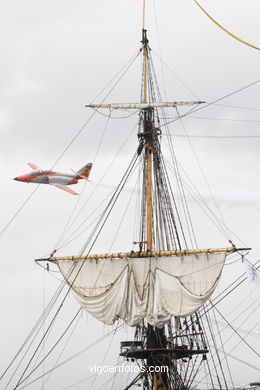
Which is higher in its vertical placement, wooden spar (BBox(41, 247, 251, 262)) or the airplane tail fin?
the airplane tail fin

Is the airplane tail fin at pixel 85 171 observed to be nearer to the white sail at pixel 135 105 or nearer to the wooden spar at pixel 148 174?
the wooden spar at pixel 148 174

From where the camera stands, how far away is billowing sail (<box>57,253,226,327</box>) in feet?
151

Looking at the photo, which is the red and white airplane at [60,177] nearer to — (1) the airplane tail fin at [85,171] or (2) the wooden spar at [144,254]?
(1) the airplane tail fin at [85,171]

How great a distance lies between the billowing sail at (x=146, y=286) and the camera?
1817 inches

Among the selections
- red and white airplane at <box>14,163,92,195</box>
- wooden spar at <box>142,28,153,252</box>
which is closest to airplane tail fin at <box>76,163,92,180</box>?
red and white airplane at <box>14,163,92,195</box>

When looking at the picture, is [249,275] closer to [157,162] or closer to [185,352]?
[185,352]

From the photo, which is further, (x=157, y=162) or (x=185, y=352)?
(x=157, y=162)

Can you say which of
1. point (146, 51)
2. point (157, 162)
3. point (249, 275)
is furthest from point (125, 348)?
point (146, 51)

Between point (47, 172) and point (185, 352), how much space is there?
40.5ft

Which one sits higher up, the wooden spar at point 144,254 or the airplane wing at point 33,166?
the airplane wing at point 33,166

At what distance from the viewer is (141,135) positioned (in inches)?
1975

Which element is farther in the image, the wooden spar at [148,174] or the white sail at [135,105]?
the white sail at [135,105]

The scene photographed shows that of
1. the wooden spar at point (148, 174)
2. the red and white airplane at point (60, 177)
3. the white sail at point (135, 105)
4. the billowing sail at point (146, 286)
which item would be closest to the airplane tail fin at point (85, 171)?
the red and white airplane at point (60, 177)

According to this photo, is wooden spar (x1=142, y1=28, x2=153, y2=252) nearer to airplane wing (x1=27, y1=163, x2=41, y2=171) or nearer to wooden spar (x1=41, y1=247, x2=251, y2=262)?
wooden spar (x1=41, y1=247, x2=251, y2=262)
